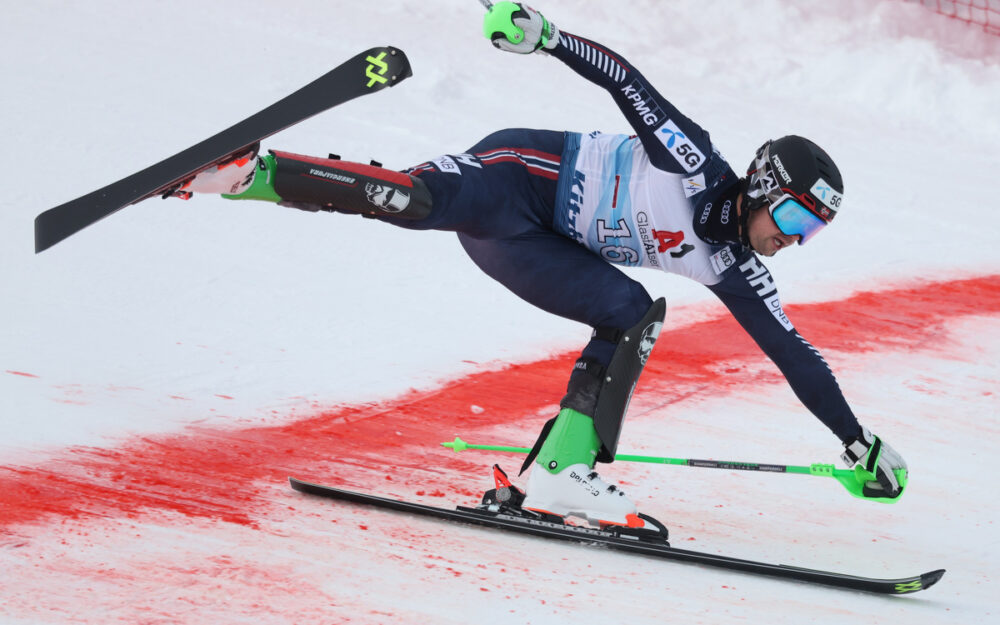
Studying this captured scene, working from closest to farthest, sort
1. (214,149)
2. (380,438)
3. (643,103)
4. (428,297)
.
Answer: (214,149)
(643,103)
(380,438)
(428,297)

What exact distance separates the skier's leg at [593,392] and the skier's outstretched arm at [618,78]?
394 mm

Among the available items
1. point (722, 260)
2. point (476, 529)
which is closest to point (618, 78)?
point (722, 260)

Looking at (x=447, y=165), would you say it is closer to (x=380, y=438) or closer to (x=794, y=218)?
(x=794, y=218)

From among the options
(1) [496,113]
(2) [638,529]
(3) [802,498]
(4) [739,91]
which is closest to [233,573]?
(2) [638,529]

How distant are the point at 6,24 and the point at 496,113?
342 centimetres

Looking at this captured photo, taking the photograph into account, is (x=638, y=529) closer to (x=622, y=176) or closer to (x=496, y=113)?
(x=622, y=176)

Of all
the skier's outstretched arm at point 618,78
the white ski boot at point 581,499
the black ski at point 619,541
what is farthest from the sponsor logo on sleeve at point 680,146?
the black ski at point 619,541

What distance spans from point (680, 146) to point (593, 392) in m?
0.71

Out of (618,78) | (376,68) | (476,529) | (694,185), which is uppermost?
(618,78)

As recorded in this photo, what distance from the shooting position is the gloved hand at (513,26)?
2650 mm

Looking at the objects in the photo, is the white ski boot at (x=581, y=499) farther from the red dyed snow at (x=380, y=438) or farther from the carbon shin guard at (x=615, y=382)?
the red dyed snow at (x=380, y=438)

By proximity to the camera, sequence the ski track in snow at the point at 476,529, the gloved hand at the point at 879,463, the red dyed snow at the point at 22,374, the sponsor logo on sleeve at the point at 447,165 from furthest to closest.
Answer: the red dyed snow at the point at 22,374
the gloved hand at the point at 879,463
the sponsor logo on sleeve at the point at 447,165
the ski track in snow at the point at 476,529

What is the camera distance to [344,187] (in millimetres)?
2801

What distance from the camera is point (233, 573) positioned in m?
2.37
